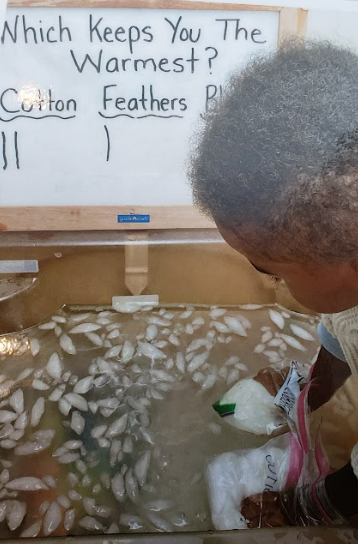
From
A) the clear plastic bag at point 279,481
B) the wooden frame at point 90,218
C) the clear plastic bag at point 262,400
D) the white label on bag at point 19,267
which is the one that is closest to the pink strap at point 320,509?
the clear plastic bag at point 279,481

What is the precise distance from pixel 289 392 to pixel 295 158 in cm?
42

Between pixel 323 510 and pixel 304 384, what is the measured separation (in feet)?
0.66

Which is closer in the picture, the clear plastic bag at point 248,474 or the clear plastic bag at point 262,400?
the clear plastic bag at point 248,474

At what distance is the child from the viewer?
0.37m

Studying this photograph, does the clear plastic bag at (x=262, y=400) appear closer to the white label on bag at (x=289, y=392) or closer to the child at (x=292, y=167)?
the white label on bag at (x=289, y=392)

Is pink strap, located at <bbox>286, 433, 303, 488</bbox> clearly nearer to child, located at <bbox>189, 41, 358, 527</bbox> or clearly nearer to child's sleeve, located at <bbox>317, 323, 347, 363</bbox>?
child's sleeve, located at <bbox>317, 323, 347, 363</bbox>

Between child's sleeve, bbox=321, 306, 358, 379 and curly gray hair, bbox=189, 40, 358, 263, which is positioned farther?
child's sleeve, bbox=321, 306, 358, 379

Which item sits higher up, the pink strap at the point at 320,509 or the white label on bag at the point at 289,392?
the white label on bag at the point at 289,392

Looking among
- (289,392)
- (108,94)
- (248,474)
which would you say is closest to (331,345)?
(289,392)

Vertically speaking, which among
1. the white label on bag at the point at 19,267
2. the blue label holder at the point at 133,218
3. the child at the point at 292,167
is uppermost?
the child at the point at 292,167

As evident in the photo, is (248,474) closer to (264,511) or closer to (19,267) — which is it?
(264,511)

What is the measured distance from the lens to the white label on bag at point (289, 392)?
0.69 meters

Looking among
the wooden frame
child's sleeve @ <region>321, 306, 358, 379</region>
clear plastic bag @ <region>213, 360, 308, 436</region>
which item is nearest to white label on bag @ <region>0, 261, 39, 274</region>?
the wooden frame

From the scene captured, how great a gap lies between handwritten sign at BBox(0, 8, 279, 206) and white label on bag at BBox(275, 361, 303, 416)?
311 millimetres
